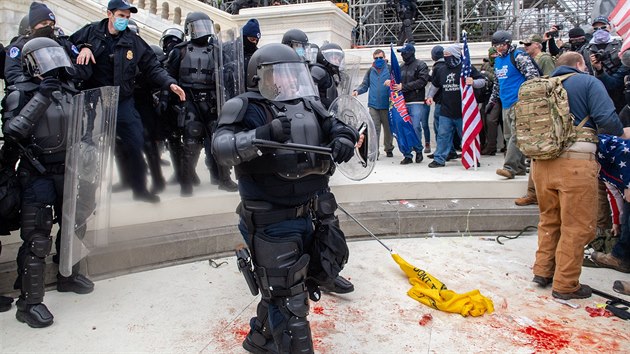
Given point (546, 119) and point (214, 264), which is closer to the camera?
point (546, 119)

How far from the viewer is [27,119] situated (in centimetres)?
335

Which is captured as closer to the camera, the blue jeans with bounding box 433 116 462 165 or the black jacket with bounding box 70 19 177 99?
the black jacket with bounding box 70 19 177 99

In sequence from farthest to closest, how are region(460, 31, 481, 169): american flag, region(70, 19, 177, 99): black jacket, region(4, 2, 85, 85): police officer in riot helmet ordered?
region(460, 31, 481, 169): american flag → region(70, 19, 177, 99): black jacket → region(4, 2, 85, 85): police officer in riot helmet

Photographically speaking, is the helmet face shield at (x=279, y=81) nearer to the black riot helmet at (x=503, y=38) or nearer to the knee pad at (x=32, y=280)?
the knee pad at (x=32, y=280)

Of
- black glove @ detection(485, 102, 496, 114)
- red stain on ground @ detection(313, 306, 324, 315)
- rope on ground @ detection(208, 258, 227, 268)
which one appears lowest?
red stain on ground @ detection(313, 306, 324, 315)

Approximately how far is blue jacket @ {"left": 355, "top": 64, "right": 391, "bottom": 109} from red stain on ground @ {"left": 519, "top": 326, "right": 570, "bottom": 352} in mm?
5021

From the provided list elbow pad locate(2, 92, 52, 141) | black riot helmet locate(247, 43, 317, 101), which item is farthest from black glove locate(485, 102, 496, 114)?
elbow pad locate(2, 92, 52, 141)

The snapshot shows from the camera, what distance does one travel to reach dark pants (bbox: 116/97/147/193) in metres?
4.93

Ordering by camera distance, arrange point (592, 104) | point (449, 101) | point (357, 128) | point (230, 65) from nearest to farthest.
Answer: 1. point (592, 104)
2. point (357, 128)
3. point (230, 65)
4. point (449, 101)

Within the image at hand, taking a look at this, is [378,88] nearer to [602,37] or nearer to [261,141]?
[602,37]

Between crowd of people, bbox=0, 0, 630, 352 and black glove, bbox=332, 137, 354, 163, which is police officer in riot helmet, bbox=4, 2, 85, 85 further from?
black glove, bbox=332, 137, 354, 163

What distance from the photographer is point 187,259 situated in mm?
4793

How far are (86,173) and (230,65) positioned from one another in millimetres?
2238

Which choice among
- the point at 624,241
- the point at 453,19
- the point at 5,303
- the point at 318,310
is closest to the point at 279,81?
the point at 318,310
